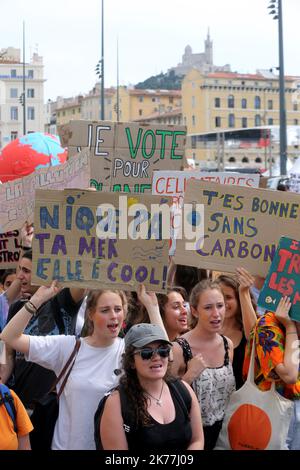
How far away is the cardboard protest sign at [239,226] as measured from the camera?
5.42 meters

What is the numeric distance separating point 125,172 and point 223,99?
339 feet

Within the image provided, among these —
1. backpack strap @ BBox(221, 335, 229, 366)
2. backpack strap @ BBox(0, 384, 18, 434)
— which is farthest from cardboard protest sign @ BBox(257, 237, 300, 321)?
backpack strap @ BBox(0, 384, 18, 434)

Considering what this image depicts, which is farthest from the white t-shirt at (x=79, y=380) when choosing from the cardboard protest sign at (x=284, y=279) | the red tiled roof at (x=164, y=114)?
the red tiled roof at (x=164, y=114)

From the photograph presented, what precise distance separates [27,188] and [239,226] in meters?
2.43

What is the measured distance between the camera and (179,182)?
24.6ft

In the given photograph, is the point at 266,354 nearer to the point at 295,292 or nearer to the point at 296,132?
the point at 295,292

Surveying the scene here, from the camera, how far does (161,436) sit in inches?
160

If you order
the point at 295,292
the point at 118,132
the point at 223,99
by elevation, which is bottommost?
the point at 295,292

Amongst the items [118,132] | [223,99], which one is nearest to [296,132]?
[223,99]

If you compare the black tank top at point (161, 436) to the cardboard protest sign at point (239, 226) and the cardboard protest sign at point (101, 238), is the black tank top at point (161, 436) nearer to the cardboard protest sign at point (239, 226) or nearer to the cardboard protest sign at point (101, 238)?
the cardboard protest sign at point (101, 238)

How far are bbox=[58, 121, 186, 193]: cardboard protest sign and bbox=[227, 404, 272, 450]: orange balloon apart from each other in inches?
135

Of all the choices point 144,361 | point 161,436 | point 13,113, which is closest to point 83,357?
point 144,361

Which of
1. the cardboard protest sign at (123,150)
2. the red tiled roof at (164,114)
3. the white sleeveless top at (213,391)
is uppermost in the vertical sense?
the red tiled roof at (164,114)

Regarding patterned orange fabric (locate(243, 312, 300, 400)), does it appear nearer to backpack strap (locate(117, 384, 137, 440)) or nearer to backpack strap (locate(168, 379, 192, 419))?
backpack strap (locate(168, 379, 192, 419))
